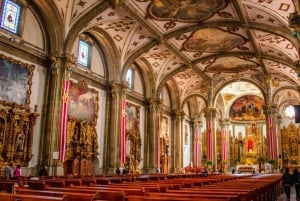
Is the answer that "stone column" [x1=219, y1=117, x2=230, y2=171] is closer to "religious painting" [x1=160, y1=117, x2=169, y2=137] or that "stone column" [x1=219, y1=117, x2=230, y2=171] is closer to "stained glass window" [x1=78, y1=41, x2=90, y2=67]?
"religious painting" [x1=160, y1=117, x2=169, y2=137]

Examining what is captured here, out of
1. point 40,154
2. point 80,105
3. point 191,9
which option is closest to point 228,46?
point 191,9

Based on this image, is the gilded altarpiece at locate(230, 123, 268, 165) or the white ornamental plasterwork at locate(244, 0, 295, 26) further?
the gilded altarpiece at locate(230, 123, 268, 165)

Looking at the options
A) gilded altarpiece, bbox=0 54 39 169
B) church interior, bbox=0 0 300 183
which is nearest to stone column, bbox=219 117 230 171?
church interior, bbox=0 0 300 183

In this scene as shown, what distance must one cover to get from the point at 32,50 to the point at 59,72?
1.77 m

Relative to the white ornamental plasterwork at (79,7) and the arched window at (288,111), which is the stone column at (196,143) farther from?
the white ornamental plasterwork at (79,7)

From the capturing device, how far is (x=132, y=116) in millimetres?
26172

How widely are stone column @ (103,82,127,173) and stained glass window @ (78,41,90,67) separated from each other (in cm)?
258

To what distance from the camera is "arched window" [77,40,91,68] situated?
67.6 ft

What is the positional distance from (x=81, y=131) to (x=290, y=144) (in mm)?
28454

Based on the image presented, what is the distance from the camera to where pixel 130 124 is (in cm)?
2577

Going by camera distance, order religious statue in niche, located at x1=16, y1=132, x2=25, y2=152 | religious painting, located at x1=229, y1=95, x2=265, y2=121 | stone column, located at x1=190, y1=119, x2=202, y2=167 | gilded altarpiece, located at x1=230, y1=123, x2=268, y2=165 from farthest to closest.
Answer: religious painting, located at x1=229, y1=95, x2=265, y2=121, gilded altarpiece, located at x1=230, y1=123, x2=268, y2=165, stone column, located at x1=190, y1=119, x2=202, y2=167, religious statue in niche, located at x1=16, y1=132, x2=25, y2=152

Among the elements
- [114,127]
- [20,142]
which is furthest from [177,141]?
[20,142]

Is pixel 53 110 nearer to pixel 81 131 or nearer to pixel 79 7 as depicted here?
pixel 81 131

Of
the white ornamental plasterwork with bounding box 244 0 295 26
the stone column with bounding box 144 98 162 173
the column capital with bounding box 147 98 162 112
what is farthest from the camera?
the column capital with bounding box 147 98 162 112
